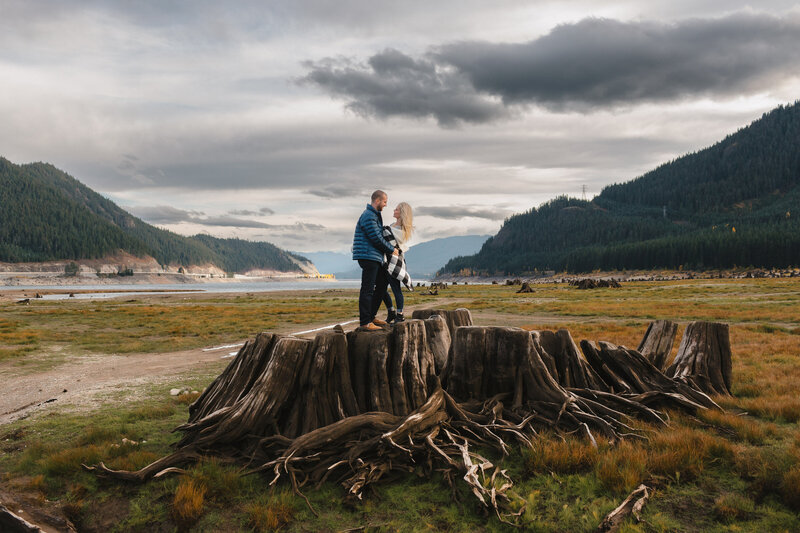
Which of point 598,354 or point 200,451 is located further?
point 598,354

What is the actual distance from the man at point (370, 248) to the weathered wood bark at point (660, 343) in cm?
495

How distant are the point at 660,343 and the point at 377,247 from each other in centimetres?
544

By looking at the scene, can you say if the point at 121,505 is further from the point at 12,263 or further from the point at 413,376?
the point at 12,263

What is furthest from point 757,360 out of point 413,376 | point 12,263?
point 12,263

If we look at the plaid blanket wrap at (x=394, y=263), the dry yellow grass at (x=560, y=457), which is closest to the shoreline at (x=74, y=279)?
the plaid blanket wrap at (x=394, y=263)

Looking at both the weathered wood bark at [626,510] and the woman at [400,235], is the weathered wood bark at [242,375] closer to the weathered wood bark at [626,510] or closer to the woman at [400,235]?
the woman at [400,235]

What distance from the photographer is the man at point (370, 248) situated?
7820 mm

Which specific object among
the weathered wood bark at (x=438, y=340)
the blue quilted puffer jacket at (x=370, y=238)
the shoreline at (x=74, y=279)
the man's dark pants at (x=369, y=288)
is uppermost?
the blue quilted puffer jacket at (x=370, y=238)

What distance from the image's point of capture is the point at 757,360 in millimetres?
9750

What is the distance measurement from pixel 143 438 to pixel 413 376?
3.79 meters

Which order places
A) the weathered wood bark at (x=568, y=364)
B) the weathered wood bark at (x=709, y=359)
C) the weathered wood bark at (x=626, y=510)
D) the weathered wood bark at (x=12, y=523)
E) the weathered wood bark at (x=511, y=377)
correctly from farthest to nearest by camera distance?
1. the weathered wood bark at (x=709, y=359)
2. the weathered wood bark at (x=568, y=364)
3. the weathered wood bark at (x=511, y=377)
4. the weathered wood bark at (x=12, y=523)
5. the weathered wood bark at (x=626, y=510)

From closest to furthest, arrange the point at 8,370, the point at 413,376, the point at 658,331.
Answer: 1. the point at 413,376
2. the point at 658,331
3. the point at 8,370

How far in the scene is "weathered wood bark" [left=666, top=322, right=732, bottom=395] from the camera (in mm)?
7086

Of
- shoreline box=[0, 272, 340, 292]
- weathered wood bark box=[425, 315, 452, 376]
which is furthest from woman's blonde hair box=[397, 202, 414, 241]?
shoreline box=[0, 272, 340, 292]
